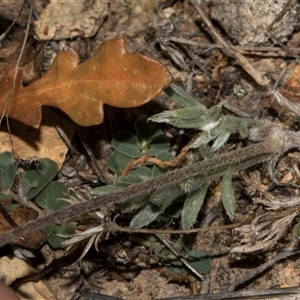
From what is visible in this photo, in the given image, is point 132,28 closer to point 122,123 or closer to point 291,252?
point 122,123

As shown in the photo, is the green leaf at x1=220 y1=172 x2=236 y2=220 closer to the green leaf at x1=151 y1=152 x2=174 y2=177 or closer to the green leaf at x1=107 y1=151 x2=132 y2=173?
the green leaf at x1=151 y1=152 x2=174 y2=177

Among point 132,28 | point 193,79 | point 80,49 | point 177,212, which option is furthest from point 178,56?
point 177,212

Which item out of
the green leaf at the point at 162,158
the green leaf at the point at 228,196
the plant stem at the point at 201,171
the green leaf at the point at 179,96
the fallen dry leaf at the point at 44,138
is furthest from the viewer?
the fallen dry leaf at the point at 44,138

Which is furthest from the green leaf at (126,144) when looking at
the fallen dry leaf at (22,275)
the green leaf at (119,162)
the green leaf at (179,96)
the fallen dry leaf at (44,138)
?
the fallen dry leaf at (22,275)

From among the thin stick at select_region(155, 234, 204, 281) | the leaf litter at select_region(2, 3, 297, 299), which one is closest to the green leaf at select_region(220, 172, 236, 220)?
the leaf litter at select_region(2, 3, 297, 299)

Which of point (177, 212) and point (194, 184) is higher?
point (194, 184)

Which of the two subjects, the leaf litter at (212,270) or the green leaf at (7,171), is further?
the green leaf at (7,171)

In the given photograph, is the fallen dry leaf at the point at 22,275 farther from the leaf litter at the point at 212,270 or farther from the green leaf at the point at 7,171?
the green leaf at the point at 7,171
